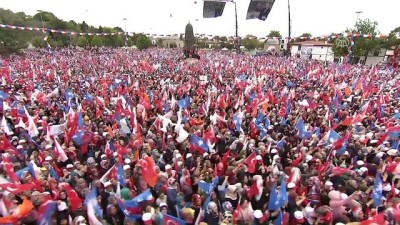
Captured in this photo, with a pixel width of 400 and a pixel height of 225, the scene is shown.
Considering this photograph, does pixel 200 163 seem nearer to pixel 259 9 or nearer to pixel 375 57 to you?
pixel 259 9

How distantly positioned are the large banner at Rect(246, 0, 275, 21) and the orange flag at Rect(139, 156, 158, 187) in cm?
1944

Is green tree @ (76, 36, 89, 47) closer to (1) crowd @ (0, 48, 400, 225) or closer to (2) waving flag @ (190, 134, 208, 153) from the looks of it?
(1) crowd @ (0, 48, 400, 225)

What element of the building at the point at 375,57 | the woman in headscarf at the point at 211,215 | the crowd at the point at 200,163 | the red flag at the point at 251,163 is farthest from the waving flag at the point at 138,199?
the building at the point at 375,57

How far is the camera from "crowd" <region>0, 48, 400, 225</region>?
5277 millimetres

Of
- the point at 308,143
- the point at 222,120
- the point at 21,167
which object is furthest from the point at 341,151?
the point at 21,167

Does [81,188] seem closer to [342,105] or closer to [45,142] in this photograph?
[45,142]

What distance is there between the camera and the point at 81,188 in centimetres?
595

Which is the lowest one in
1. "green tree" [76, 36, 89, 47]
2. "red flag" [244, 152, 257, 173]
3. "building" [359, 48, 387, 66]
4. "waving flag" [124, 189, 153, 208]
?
"waving flag" [124, 189, 153, 208]

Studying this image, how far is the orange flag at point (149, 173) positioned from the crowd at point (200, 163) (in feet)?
0.07

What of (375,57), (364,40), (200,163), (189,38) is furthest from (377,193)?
(375,57)

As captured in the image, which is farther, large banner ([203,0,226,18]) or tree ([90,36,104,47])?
tree ([90,36,104,47])

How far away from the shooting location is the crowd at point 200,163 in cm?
528

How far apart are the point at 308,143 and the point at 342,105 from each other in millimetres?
4740

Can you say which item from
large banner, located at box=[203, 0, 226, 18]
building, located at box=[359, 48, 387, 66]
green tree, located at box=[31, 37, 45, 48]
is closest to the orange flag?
Result: large banner, located at box=[203, 0, 226, 18]
